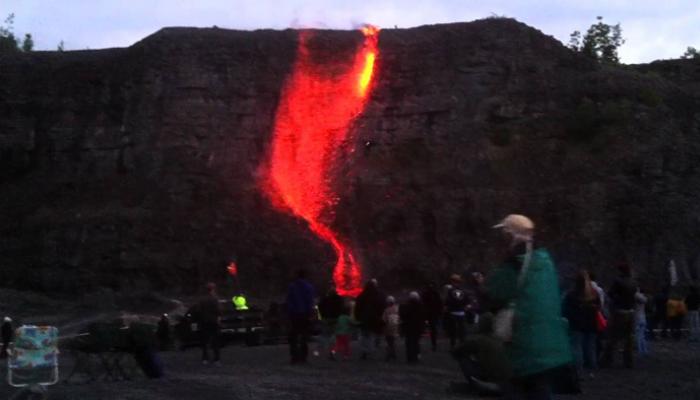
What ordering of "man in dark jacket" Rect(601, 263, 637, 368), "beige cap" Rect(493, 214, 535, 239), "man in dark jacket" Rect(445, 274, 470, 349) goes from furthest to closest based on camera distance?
"man in dark jacket" Rect(445, 274, 470, 349)
"man in dark jacket" Rect(601, 263, 637, 368)
"beige cap" Rect(493, 214, 535, 239)

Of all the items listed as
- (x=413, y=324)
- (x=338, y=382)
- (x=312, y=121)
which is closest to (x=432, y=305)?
(x=413, y=324)

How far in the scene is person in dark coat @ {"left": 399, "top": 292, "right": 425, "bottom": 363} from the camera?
83.5 feet

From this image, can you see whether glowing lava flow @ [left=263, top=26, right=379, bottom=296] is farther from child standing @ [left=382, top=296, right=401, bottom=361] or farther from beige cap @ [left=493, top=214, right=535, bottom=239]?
beige cap @ [left=493, top=214, right=535, bottom=239]

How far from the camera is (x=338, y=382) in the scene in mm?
20031

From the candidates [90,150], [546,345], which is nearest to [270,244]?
[90,150]

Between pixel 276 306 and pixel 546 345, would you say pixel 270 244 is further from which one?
pixel 546 345

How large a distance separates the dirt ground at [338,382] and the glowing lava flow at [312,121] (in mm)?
31006

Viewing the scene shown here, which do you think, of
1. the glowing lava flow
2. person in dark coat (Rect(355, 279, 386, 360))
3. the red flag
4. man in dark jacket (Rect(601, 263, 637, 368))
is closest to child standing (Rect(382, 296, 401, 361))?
person in dark coat (Rect(355, 279, 386, 360))

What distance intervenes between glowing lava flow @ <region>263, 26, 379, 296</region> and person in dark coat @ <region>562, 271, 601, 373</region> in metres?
35.7

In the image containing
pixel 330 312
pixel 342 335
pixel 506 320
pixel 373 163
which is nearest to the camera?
pixel 506 320

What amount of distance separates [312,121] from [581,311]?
132ft

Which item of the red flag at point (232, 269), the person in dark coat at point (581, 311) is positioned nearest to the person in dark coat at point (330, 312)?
the person in dark coat at point (581, 311)

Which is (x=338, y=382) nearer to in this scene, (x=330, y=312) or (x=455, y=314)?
(x=455, y=314)

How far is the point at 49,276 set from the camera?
55062mm
